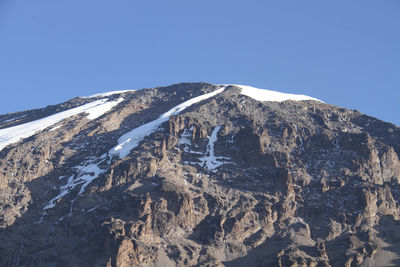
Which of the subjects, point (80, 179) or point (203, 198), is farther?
point (80, 179)

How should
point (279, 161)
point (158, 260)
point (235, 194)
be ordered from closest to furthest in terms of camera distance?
point (158, 260), point (235, 194), point (279, 161)

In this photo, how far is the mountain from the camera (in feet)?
454

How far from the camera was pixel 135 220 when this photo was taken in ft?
479

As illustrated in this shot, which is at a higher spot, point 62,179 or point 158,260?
point 62,179

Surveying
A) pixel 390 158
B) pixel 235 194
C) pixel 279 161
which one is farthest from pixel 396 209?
pixel 235 194

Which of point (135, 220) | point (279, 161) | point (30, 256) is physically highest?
point (279, 161)

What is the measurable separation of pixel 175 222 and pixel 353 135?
8283 centimetres

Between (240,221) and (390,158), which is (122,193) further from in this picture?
(390,158)

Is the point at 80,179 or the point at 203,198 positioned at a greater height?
the point at 80,179

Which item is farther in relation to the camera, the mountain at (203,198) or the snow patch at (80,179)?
the snow patch at (80,179)

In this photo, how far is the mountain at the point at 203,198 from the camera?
13838 cm

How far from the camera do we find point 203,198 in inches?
6161

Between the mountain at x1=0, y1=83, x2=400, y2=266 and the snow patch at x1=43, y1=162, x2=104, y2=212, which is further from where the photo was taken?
the snow patch at x1=43, y1=162, x2=104, y2=212

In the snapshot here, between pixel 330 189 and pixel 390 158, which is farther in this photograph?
pixel 390 158
